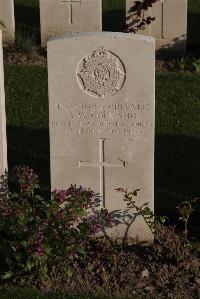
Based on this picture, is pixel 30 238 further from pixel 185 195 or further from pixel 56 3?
pixel 56 3

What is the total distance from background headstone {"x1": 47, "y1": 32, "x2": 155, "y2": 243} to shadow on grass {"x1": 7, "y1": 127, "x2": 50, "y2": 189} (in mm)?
1339

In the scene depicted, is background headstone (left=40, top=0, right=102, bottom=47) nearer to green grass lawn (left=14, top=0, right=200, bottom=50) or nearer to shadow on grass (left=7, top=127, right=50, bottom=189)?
green grass lawn (left=14, top=0, right=200, bottom=50)

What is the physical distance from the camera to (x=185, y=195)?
23.5 feet

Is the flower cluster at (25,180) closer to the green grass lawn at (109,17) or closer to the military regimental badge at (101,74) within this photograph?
the military regimental badge at (101,74)

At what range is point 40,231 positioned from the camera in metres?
5.35

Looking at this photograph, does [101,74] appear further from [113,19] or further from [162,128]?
[113,19]

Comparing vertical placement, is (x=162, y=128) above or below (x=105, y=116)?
below

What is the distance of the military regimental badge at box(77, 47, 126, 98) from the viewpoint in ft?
18.8

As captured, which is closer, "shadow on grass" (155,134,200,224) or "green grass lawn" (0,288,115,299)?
"green grass lawn" (0,288,115,299)

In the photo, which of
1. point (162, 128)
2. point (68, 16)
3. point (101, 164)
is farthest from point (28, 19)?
point (101, 164)

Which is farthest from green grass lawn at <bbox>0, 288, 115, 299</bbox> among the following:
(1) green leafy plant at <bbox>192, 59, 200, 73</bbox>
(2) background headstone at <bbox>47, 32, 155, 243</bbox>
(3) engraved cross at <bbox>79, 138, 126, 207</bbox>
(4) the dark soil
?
(1) green leafy plant at <bbox>192, 59, 200, 73</bbox>

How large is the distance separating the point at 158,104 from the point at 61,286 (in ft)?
15.0

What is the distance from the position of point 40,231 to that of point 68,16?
23.1ft

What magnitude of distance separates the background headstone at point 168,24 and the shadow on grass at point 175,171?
10.8 ft
